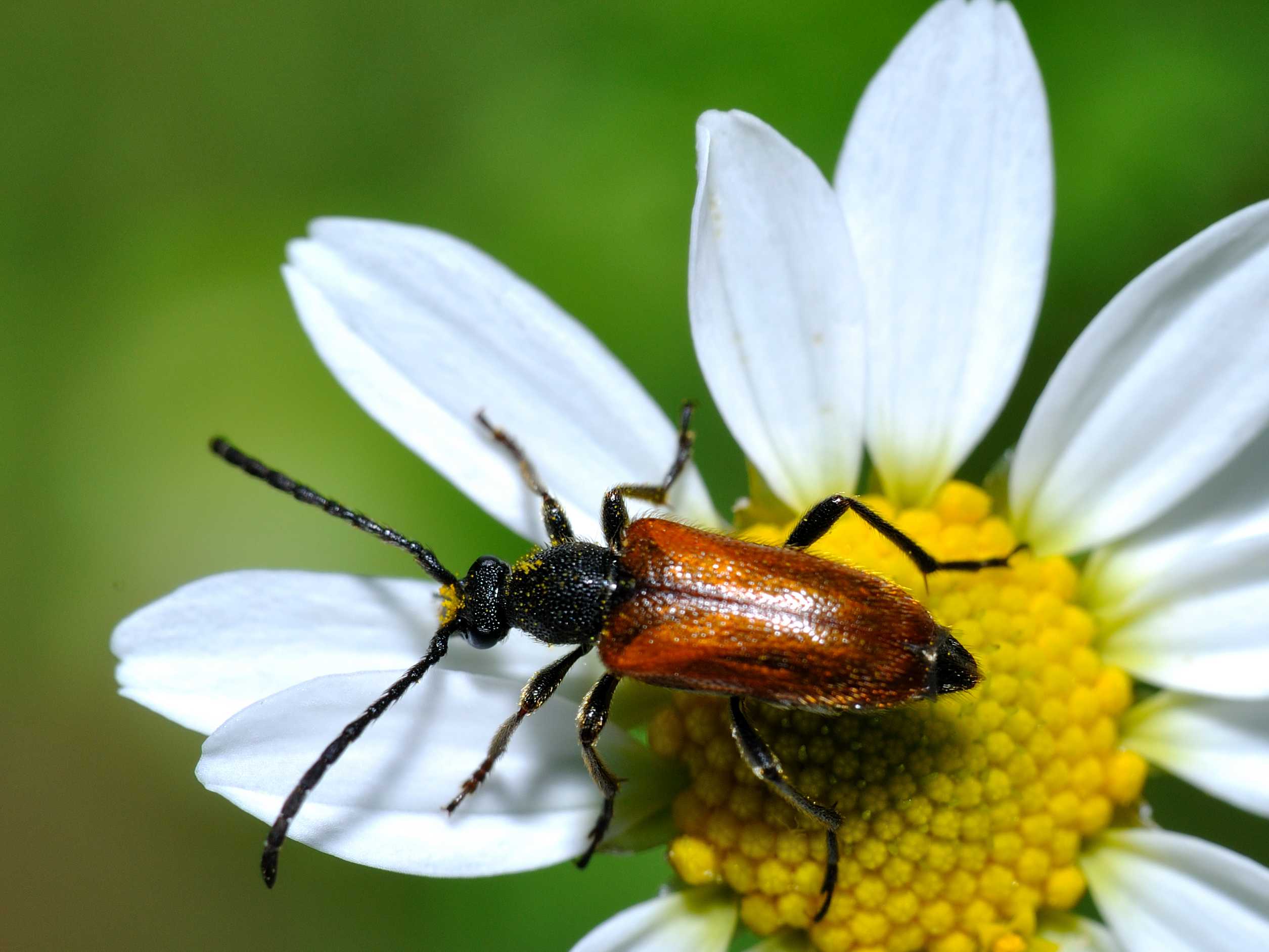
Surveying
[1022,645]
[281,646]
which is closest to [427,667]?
[281,646]

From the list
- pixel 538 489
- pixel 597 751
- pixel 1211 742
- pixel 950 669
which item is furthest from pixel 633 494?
pixel 1211 742

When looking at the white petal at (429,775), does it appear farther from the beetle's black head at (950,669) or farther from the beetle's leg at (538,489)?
the beetle's black head at (950,669)

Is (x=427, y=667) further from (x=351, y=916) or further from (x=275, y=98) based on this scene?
(x=275, y=98)

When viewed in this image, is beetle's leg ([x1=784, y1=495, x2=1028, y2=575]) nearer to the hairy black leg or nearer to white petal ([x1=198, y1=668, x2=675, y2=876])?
white petal ([x1=198, y1=668, x2=675, y2=876])

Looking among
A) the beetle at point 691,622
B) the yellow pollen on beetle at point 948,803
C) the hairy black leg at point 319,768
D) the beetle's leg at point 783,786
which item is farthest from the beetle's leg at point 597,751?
the hairy black leg at point 319,768

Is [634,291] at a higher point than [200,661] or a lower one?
higher
